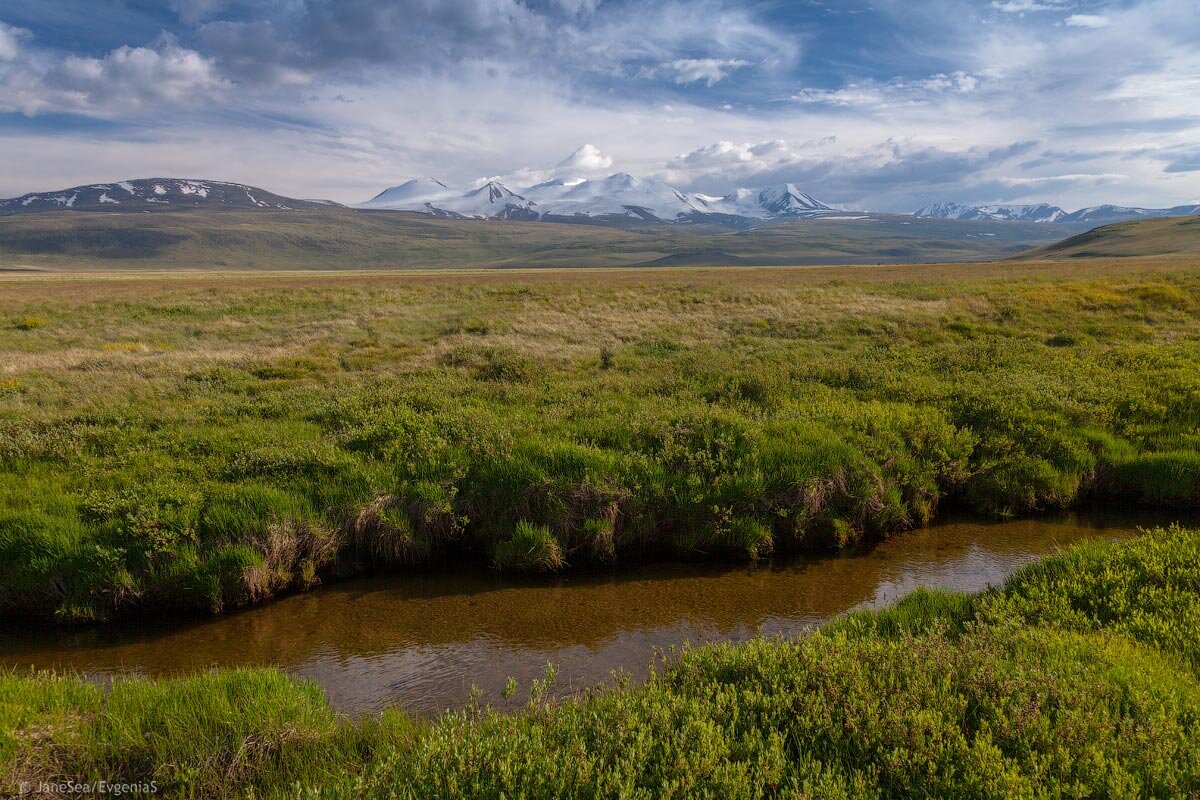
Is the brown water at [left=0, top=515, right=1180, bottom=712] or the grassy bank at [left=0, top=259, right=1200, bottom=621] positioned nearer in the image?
the brown water at [left=0, top=515, right=1180, bottom=712]

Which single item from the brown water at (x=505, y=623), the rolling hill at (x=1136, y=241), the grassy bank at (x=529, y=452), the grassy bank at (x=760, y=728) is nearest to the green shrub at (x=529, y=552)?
the grassy bank at (x=529, y=452)

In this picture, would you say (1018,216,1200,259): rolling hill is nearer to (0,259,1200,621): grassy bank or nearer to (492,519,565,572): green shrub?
(0,259,1200,621): grassy bank

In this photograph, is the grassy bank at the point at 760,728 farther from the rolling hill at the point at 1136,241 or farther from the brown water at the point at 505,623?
the rolling hill at the point at 1136,241

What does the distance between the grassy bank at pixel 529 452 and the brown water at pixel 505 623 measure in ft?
1.74

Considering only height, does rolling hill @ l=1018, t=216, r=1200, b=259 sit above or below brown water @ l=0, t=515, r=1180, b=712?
above

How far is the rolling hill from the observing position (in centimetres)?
13162

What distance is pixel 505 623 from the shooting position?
9.29 metres

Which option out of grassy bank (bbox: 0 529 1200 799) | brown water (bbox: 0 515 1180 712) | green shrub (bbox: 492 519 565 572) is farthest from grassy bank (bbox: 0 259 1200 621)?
grassy bank (bbox: 0 529 1200 799)

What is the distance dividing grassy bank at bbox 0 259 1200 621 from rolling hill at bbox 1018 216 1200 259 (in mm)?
135425

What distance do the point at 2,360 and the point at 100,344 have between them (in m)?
3.98

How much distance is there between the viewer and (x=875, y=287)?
4034cm

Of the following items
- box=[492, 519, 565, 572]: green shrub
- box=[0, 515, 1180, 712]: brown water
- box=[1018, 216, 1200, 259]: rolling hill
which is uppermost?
box=[1018, 216, 1200, 259]: rolling hill

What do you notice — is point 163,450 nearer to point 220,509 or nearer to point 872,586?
point 220,509

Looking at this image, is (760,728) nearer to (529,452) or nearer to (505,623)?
(505,623)
